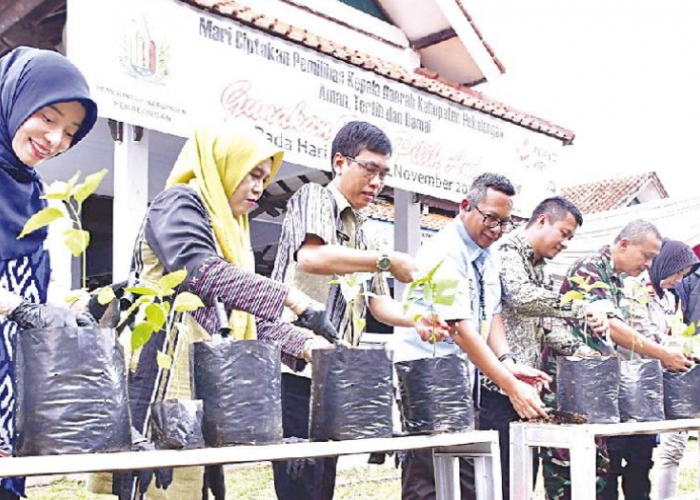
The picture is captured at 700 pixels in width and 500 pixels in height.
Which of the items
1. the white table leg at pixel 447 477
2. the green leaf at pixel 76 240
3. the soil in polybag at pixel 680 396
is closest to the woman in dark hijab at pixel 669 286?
the soil in polybag at pixel 680 396

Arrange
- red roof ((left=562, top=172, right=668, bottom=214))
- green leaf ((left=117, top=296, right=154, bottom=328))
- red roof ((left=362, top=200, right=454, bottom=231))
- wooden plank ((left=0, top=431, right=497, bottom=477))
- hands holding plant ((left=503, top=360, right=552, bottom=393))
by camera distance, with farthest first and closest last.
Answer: red roof ((left=562, top=172, right=668, bottom=214)) → red roof ((left=362, top=200, right=454, bottom=231)) → hands holding plant ((left=503, top=360, right=552, bottom=393)) → green leaf ((left=117, top=296, right=154, bottom=328)) → wooden plank ((left=0, top=431, right=497, bottom=477))

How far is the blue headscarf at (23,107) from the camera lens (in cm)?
155

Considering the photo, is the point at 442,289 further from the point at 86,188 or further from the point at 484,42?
the point at 484,42

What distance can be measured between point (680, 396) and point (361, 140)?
1453mm

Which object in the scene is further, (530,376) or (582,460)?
(530,376)

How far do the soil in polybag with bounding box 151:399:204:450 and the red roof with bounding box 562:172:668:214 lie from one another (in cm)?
1531

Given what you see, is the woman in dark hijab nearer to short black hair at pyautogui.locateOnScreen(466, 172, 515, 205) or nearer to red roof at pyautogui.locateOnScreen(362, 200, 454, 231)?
short black hair at pyautogui.locateOnScreen(466, 172, 515, 205)

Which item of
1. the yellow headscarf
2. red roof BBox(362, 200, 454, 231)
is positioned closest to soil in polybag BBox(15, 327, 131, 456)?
the yellow headscarf

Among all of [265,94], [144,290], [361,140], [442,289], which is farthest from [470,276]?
[265,94]

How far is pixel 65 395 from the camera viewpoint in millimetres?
1223

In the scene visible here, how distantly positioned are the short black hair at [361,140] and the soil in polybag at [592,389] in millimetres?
819

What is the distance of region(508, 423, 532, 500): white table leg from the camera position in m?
2.19

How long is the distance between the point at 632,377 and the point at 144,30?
123 inches

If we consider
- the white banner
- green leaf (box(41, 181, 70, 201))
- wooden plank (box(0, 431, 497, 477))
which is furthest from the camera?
the white banner
